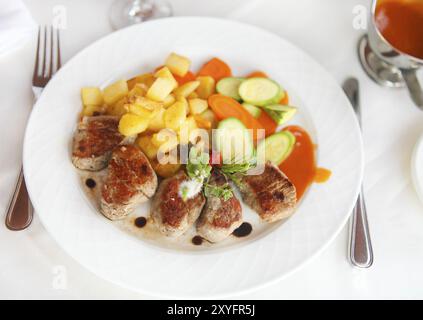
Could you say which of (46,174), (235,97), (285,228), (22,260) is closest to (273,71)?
(235,97)

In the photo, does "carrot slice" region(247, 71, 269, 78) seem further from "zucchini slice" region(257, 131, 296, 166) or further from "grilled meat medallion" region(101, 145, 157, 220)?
"grilled meat medallion" region(101, 145, 157, 220)

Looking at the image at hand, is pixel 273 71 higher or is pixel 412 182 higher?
pixel 273 71

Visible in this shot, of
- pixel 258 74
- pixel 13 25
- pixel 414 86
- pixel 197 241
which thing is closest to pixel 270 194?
pixel 197 241

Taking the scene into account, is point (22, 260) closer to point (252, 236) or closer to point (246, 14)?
point (252, 236)

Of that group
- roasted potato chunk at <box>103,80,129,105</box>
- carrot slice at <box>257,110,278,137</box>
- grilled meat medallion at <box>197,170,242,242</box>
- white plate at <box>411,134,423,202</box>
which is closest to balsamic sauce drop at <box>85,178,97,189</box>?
roasted potato chunk at <box>103,80,129,105</box>

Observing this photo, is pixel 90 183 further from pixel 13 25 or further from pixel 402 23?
pixel 402 23
